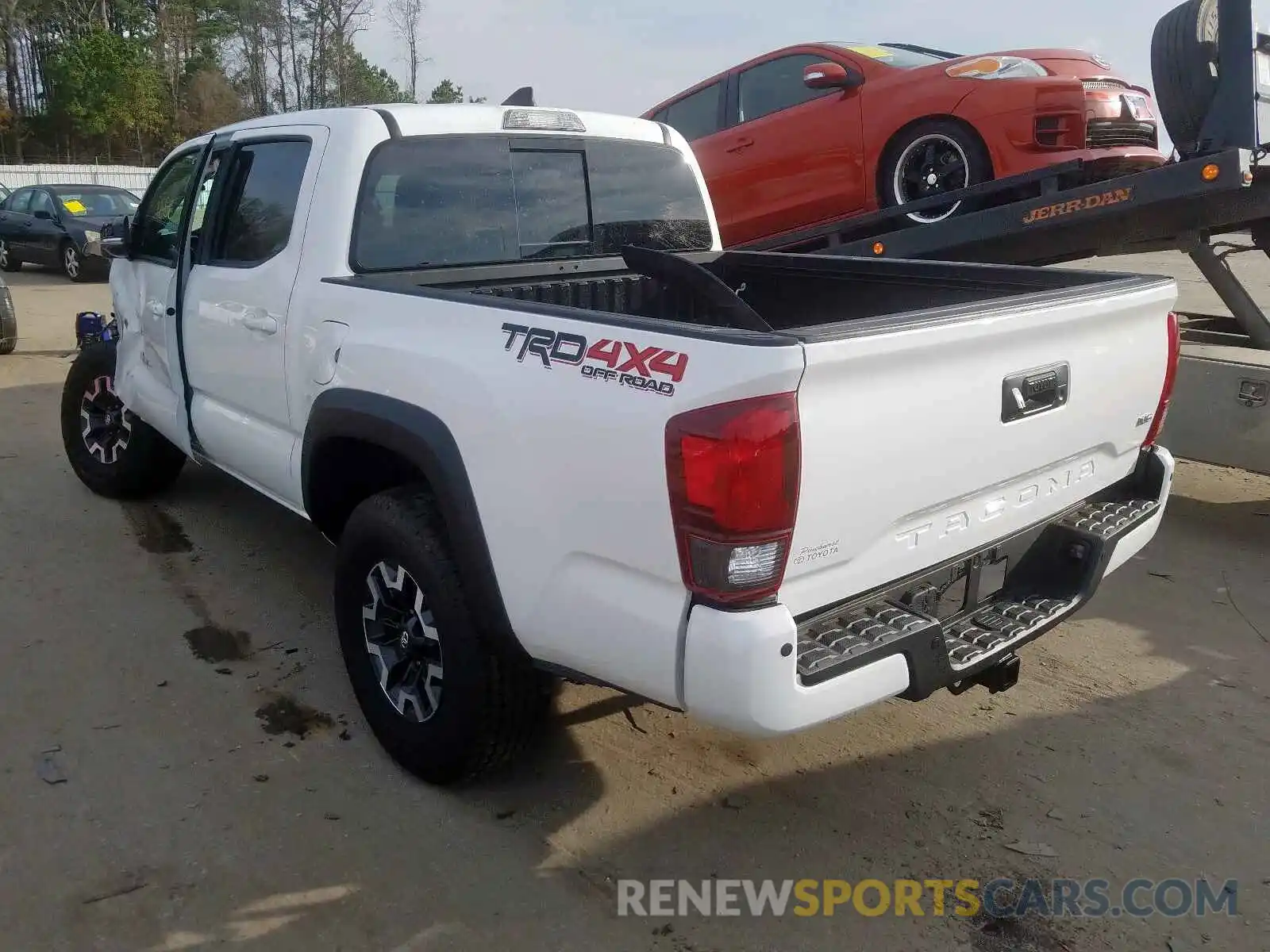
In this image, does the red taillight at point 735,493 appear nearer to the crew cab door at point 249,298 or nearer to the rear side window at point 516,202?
the rear side window at point 516,202

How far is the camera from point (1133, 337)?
304 cm

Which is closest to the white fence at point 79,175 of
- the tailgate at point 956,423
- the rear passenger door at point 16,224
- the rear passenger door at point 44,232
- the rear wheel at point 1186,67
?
the rear passenger door at point 16,224

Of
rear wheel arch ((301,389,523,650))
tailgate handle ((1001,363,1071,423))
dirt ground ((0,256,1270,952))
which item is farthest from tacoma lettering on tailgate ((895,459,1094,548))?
rear wheel arch ((301,389,523,650))

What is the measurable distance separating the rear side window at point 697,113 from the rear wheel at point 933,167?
1.72 meters

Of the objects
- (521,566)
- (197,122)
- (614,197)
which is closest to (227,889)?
(521,566)

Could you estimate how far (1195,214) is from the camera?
204 inches

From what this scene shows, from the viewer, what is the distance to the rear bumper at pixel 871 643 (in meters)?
2.20

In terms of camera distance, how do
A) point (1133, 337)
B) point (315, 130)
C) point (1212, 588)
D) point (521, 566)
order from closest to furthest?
1. point (521, 566)
2. point (1133, 337)
3. point (315, 130)
4. point (1212, 588)

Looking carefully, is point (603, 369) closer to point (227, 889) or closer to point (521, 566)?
point (521, 566)

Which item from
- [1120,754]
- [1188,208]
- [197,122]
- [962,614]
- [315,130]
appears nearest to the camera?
[962,614]

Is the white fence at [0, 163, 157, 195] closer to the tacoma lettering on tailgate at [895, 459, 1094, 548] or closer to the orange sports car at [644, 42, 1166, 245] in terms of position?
the orange sports car at [644, 42, 1166, 245]

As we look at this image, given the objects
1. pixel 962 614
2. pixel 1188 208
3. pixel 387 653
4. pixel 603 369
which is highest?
pixel 1188 208

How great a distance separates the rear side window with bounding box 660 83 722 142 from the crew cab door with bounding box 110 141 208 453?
12.9ft

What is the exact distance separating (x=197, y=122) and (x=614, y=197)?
5611 cm
